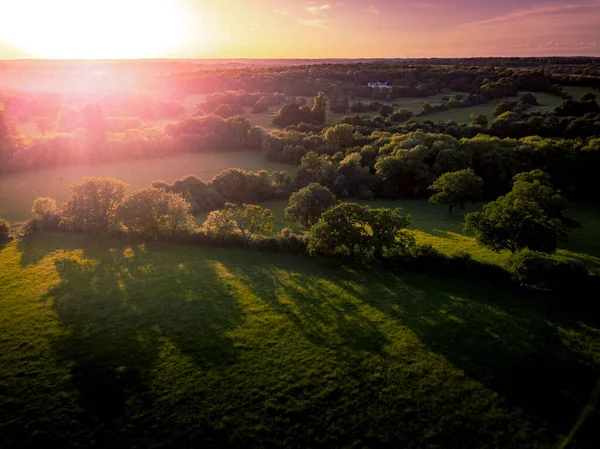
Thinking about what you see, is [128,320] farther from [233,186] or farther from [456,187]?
[456,187]

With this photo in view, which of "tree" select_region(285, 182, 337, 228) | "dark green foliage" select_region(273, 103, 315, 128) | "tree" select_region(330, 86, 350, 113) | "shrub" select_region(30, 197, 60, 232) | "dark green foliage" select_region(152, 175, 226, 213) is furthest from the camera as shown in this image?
"tree" select_region(330, 86, 350, 113)

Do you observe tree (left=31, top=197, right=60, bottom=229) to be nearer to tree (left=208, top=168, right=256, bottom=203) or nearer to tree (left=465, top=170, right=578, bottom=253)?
tree (left=208, top=168, right=256, bottom=203)

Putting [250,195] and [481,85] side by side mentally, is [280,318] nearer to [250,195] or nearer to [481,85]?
[250,195]

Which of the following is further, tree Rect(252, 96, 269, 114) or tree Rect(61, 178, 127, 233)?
tree Rect(252, 96, 269, 114)

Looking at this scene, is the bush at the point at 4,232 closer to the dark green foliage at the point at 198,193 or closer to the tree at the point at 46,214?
the tree at the point at 46,214

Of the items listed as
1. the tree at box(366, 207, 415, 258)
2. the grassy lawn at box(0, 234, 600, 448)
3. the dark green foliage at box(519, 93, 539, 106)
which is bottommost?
the grassy lawn at box(0, 234, 600, 448)

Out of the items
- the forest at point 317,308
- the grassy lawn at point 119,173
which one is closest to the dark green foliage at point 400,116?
the forest at point 317,308

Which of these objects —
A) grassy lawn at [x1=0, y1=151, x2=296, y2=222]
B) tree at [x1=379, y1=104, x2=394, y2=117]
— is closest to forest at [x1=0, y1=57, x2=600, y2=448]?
grassy lawn at [x1=0, y1=151, x2=296, y2=222]
